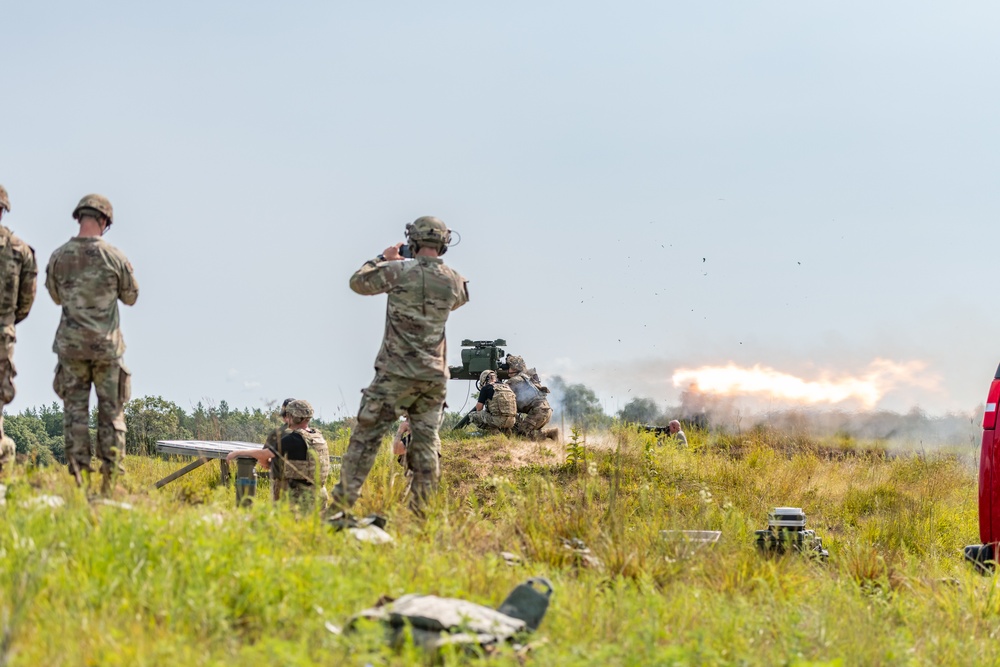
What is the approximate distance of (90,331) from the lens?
8281 mm

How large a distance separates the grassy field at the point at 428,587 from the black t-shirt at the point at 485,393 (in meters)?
6.87

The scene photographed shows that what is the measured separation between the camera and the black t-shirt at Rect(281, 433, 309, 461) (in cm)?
946

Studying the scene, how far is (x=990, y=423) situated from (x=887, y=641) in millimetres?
2258

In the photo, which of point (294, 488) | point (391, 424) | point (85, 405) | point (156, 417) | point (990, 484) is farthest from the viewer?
point (156, 417)

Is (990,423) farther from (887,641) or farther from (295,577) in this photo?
(295,577)

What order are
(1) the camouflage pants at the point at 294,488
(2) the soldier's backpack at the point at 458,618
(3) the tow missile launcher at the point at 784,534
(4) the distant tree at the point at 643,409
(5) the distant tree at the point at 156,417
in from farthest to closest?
1. (4) the distant tree at the point at 643,409
2. (5) the distant tree at the point at 156,417
3. (1) the camouflage pants at the point at 294,488
4. (3) the tow missile launcher at the point at 784,534
5. (2) the soldier's backpack at the point at 458,618

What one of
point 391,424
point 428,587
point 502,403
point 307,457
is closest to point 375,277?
point 391,424

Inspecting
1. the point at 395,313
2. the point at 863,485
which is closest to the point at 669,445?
the point at 863,485

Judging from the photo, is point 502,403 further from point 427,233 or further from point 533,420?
point 427,233

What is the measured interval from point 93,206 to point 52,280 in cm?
66

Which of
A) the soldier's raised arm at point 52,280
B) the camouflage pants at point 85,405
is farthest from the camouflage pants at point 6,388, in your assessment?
the soldier's raised arm at point 52,280

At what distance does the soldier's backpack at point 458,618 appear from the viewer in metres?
5.13

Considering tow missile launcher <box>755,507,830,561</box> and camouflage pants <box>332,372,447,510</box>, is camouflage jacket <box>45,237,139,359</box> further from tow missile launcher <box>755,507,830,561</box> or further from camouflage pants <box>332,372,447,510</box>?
tow missile launcher <box>755,507,830,561</box>

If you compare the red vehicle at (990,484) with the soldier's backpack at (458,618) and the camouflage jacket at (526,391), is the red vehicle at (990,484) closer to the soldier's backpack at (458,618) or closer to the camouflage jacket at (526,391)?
the soldier's backpack at (458,618)
